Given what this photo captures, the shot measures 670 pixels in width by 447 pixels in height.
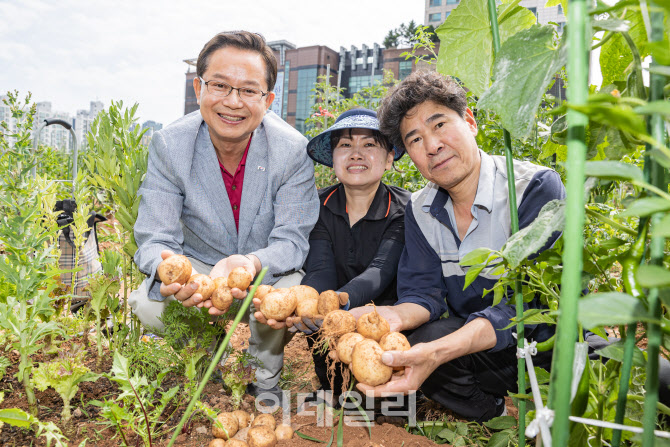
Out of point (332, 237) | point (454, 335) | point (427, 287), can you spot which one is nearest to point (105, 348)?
point (332, 237)

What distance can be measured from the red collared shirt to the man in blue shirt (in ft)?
2.80

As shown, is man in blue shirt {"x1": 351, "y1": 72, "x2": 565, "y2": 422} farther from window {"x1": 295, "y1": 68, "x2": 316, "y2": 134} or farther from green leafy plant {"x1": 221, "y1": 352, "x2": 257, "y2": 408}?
window {"x1": 295, "y1": 68, "x2": 316, "y2": 134}

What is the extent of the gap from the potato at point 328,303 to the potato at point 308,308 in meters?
0.03

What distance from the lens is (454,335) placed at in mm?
1625

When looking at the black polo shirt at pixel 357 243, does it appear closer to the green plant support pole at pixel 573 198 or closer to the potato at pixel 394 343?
the potato at pixel 394 343

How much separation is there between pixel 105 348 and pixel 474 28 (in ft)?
8.49

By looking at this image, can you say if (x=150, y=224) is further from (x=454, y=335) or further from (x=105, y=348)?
(x=454, y=335)

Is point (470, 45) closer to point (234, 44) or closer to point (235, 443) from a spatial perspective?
point (235, 443)

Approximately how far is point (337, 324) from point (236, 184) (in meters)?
1.23

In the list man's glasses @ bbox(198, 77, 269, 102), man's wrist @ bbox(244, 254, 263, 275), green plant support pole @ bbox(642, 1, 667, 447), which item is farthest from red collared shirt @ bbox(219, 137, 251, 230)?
green plant support pole @ bbox(642, 1, 667, 447)

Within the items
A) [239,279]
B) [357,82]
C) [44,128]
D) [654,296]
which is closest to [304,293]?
[239,279]

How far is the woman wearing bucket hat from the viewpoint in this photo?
2.38 metres

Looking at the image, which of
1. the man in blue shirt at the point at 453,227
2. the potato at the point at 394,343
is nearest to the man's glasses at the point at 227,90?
the man in blue shirt at the point at 453,227

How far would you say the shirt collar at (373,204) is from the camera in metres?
2.50
